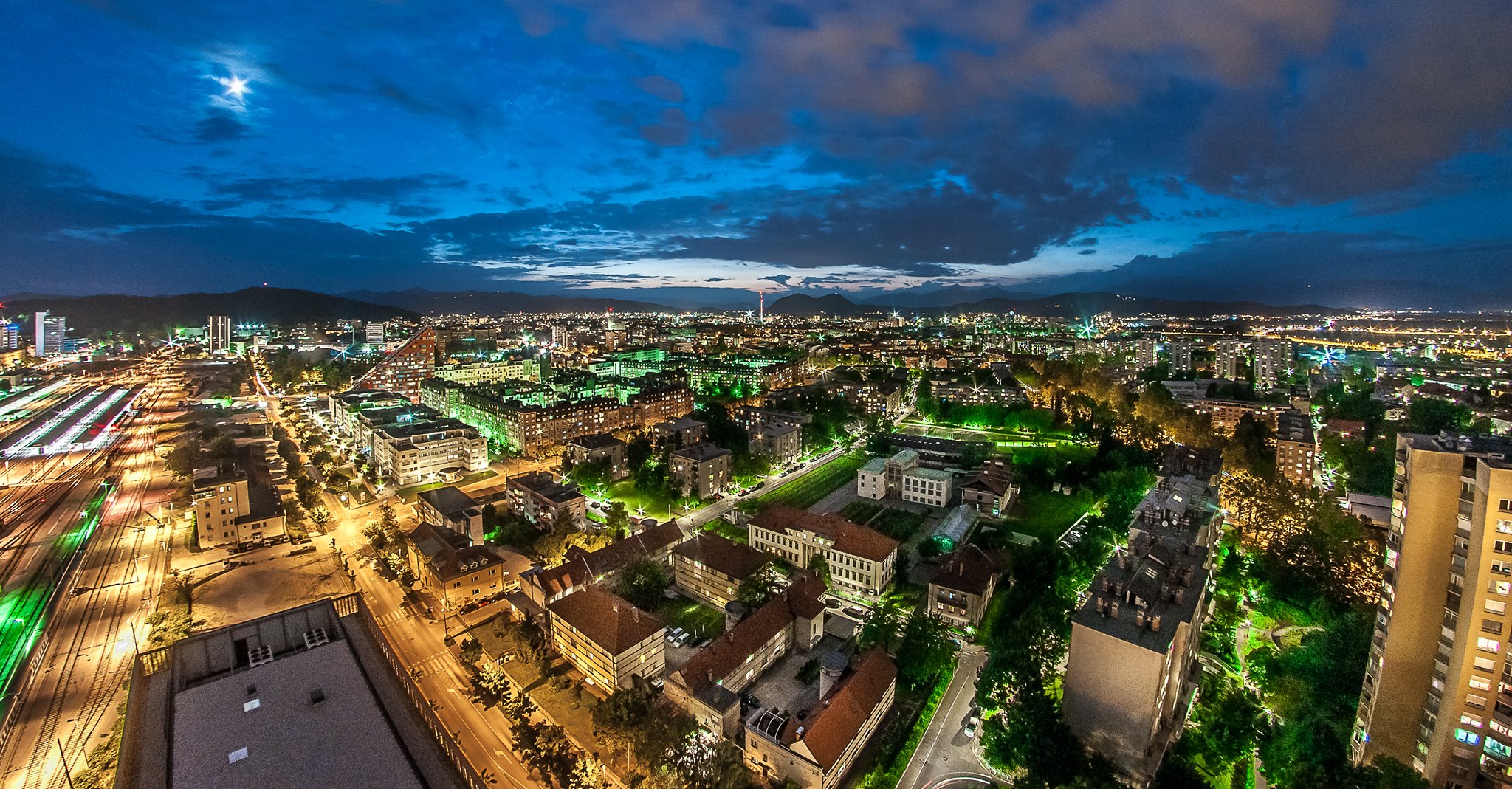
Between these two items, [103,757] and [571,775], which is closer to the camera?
[571,775]

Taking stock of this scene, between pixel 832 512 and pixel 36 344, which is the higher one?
pixel 36 344

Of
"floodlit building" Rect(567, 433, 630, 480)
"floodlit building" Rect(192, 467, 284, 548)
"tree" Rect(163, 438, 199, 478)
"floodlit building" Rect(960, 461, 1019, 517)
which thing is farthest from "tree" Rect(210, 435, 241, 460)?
"floodlit building" Rect(960, 461, 1019, 517)

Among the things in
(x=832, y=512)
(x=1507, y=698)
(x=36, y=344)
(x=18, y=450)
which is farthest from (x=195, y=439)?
(x=36, y=344)

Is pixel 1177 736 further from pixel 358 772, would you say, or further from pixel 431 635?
pixel 431 635

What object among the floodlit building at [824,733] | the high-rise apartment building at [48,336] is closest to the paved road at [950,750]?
the floodlit building at [824,733]

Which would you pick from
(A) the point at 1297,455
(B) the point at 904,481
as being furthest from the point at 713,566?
(A) the point at 1297,455

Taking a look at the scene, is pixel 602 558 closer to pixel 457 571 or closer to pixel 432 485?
pixel 457 571
